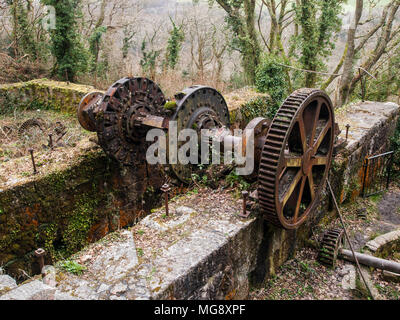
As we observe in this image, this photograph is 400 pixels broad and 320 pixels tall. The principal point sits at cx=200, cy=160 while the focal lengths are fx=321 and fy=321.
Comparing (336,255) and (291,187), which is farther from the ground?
(291,187)

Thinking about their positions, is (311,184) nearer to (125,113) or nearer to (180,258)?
(180,258)

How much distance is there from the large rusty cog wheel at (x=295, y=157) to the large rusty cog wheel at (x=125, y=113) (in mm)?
2546

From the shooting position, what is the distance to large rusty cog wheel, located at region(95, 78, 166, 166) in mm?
4965

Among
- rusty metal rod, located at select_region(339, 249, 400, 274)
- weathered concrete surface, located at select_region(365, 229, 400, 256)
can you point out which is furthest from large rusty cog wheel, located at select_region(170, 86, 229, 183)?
weathered concrete surface, located at select_region(365, 229, 400, 256)

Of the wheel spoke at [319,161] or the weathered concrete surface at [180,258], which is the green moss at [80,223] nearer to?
the weathered concrete surface at [180,258]

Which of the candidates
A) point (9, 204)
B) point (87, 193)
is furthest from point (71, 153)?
point (9, 204)

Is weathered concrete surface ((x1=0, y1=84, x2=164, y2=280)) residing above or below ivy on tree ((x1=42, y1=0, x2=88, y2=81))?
below

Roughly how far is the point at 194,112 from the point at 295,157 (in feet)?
5.81

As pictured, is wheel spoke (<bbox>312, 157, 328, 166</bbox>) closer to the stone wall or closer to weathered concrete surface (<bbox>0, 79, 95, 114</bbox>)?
the stone wall

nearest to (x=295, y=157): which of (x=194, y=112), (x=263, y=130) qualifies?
(x=263, y=130)

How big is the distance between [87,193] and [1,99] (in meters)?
7.26

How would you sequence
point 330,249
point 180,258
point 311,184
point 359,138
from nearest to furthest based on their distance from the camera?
point 180,258 < point 311,184 < point 330,249 < point 359,138

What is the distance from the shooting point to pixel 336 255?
486 centimetres

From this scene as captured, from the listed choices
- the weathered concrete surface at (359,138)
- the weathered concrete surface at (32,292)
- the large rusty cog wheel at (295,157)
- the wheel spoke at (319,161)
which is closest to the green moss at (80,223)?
the weathered concrete surface at (32,292)
